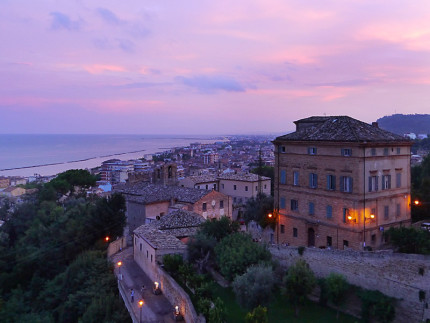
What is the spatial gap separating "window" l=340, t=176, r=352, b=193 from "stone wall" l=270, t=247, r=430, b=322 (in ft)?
12.3

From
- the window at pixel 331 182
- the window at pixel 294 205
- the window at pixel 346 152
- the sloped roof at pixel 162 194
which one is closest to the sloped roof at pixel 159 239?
the sloped roof at pixel 162 194

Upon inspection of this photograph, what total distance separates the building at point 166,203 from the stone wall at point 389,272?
14.3 metres

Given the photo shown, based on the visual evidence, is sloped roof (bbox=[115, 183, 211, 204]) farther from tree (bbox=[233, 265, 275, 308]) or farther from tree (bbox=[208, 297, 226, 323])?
tree (bbox=[208, 297, 226, 323])

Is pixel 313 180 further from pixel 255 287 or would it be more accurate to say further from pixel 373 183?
pixel 255 287

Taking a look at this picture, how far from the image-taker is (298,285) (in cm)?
1594

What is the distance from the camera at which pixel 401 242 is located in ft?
58.6

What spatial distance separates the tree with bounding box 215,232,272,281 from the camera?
687 inches

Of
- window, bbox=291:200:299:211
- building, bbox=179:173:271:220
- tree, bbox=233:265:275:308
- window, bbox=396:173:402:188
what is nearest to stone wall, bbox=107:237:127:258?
window, bbox=291:200:299:211

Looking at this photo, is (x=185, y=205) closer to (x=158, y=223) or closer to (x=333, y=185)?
(x=158, y=223)

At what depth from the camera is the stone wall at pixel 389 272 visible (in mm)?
14156

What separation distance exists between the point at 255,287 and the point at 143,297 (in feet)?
20.5

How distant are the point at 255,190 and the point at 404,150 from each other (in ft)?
66.5

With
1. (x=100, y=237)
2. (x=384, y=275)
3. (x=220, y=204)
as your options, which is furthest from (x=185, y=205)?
(x=384, y=275)

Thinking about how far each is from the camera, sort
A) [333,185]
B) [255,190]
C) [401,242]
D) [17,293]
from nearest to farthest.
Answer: [401,242], [333,185], [17,293], [255,190]
